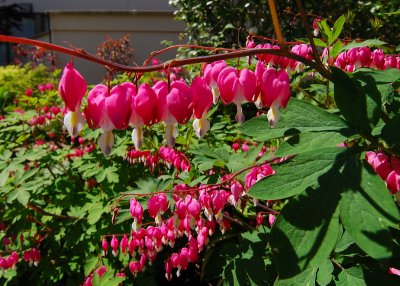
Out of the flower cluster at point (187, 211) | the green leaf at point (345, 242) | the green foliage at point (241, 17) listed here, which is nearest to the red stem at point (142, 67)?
the green leaf at point (345, 242)

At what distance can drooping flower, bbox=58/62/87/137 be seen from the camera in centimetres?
80

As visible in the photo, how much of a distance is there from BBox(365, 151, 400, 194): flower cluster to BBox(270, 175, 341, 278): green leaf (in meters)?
0.31

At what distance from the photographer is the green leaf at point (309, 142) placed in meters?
0.84

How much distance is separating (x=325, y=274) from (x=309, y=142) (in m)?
0.49

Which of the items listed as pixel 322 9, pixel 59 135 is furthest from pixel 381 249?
pixel 322 9

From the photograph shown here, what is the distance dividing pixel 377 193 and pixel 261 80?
1.16ft

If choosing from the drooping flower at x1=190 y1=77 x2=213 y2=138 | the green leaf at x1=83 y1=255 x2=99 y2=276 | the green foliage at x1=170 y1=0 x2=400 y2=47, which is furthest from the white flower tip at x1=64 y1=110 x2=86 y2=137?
the green foliage at x1=170 y1=0 x2=400 y2=47

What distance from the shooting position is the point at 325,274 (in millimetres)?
1159

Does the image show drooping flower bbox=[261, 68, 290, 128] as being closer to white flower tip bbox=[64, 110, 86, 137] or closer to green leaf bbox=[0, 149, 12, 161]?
white flower tip bbox=[64, 110, 86, 137]

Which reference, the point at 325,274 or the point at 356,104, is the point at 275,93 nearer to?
the point at 356,104

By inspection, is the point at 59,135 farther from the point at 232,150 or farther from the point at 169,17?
the point at 169,17

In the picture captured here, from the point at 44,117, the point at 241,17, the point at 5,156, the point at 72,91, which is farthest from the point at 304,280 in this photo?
the point at 241,17

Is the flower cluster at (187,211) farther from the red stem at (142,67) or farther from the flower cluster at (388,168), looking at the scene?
the red stem at (142,67)

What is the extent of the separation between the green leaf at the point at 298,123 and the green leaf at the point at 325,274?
17.3 inches
